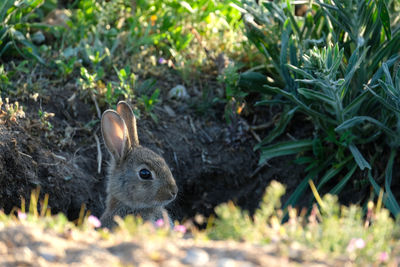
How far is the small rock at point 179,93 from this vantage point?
6.72 m

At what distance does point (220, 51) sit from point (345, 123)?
2180 millimetres

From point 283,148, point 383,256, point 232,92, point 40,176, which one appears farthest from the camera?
point 232,92

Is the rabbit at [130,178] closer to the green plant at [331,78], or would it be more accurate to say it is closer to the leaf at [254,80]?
the green plant at [331,78]

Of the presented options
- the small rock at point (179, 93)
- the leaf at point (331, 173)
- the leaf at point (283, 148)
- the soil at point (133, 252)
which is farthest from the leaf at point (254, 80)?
the soil at point (133, 252)

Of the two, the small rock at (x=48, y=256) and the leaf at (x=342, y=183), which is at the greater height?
the small rock at (x=48, y=256)

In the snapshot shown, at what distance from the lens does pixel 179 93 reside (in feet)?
22.2

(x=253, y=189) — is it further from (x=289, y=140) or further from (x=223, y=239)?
(x=223, y=239)

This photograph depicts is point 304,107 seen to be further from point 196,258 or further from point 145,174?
point 196,258

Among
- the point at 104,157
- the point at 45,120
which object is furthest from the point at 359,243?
the point at 45,120

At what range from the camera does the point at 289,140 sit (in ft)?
21.2

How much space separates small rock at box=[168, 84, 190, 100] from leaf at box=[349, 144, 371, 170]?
211 centimetres

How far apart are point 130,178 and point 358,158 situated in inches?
85.7

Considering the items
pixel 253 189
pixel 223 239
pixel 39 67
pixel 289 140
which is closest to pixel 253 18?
pixel 289 140

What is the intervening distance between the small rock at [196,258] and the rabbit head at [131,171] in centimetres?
231
